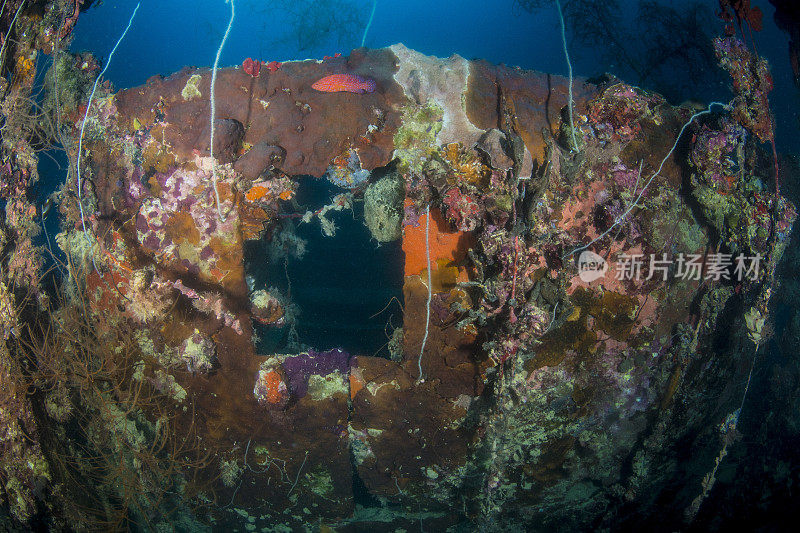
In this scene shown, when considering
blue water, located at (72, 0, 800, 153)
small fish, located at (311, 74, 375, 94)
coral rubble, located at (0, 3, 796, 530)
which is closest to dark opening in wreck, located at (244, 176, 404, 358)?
coral rubble, located at (0, 3, 796, 530)

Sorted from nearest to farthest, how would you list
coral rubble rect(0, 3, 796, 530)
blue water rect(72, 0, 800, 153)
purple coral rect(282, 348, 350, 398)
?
coral rubble rect(0, 3, 796, 530)
purple coral rect(282, 348, 350, 398)
blue water rect(72, 0, 800, 153)

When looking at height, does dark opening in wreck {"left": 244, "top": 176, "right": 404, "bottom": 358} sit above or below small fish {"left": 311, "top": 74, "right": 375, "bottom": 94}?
below

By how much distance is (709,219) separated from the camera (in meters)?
3.35

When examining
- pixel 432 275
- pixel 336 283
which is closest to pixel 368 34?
pixel 336 283

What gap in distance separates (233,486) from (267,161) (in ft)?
11.6

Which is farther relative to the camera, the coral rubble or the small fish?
the small fish

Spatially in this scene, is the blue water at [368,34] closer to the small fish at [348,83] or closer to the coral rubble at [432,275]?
the coral rubble at [432,275]

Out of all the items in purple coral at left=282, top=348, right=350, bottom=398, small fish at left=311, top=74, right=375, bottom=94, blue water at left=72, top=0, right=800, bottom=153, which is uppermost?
blue water at left=72, top=0, right=800, bottom=153

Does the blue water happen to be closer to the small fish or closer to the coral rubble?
the coral rubble

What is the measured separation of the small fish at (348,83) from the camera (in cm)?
339

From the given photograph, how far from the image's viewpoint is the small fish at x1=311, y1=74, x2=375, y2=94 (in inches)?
133

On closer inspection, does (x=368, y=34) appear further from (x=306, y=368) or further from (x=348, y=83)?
(x=306, y=368)

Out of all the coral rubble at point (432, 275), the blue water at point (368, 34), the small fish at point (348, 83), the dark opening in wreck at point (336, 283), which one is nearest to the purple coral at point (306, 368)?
the coral rubble at point (432, 275)

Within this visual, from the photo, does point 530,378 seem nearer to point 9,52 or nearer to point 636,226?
point 636,226
